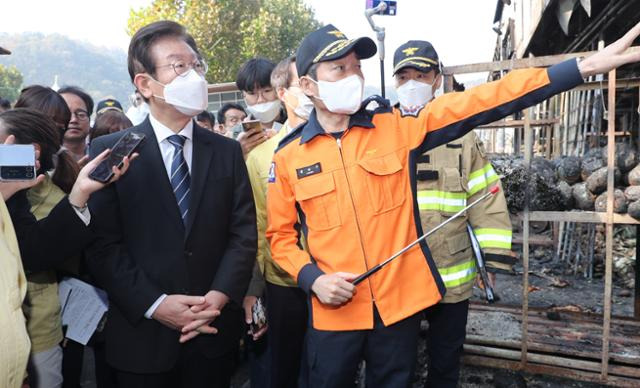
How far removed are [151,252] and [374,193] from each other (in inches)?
37.3

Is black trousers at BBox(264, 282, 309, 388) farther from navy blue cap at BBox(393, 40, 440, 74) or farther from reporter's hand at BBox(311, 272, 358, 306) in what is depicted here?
navy blue cap at BBox(393, 40, 440, 74)

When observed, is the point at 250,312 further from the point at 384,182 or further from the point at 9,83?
the point at 9,83

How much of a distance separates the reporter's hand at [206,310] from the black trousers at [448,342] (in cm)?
130

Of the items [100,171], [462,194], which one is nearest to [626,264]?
[462,194]

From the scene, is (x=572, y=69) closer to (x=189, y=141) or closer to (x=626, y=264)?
(x=189, y=141)

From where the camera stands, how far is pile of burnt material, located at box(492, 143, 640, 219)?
11.0 ft

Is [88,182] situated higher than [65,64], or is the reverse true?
[65,64]

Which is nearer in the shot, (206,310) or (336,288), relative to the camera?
(336,288)

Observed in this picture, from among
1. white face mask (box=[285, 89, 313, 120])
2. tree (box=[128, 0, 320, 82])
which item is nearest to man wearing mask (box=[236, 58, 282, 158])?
white face mask (box=[285, 89, 313, 120])

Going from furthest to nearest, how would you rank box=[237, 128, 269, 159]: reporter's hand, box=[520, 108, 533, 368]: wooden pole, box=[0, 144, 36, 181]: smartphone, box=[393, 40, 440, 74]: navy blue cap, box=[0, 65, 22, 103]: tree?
box=[0, 65, 22, 103]: tree → box=[520, 108, 533, 368]: wooden pole → box=[237, 128, 269, 159]: reporter's hand → box=[393, 40, 440, 74]: navy blue cap → box=[0, 144, 36, 181]: smartphone

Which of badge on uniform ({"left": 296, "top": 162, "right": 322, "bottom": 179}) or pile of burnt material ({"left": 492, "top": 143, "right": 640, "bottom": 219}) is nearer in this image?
badge on uniform ({"left": 296, "top": 162, "right": 322, "bottom": 179})

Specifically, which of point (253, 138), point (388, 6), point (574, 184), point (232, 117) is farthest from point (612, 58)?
point (388, 6)

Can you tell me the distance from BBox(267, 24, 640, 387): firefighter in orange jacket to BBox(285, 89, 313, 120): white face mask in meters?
0.56

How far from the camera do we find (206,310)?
6.41 ft
